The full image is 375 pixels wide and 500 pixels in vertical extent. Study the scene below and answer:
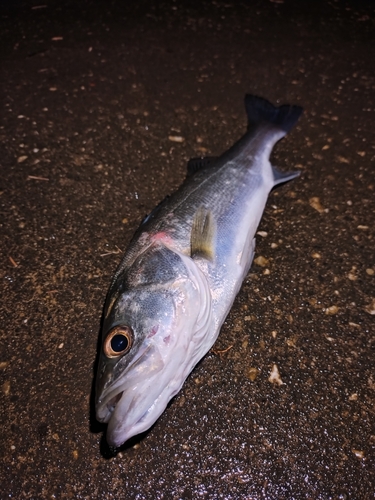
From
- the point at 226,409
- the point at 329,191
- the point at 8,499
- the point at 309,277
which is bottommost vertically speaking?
the point at 8,499

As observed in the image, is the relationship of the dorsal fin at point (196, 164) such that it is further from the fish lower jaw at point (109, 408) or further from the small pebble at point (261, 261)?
the fish lower jaw at point (109, 408)

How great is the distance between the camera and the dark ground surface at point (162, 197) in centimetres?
238

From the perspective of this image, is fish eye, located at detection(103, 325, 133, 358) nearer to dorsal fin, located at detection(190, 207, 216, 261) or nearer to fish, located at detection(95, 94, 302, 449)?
fish, located at detection(95, 94, 302, 449)

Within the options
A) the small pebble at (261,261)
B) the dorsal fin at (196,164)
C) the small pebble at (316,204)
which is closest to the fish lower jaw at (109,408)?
the small pebble at (261,261)

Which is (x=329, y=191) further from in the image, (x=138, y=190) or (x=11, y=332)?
(x=11, y=332)

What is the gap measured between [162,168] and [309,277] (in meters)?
1.64

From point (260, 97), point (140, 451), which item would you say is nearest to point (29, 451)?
point (140, 451)

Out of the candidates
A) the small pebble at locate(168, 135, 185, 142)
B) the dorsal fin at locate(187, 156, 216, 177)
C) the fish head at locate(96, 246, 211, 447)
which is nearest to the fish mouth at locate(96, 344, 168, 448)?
the fish head at locate(96, 246, 211, 447)

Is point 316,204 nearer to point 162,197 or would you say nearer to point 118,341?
point 162,197

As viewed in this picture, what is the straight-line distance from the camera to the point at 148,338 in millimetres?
2199

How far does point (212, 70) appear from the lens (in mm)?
4883

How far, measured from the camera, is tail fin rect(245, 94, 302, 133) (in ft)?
13.1

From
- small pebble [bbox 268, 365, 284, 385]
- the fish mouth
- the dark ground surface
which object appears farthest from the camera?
small pebble [bbox 268, 365, 284, 385]

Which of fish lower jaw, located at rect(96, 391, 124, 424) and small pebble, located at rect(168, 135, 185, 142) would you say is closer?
fish lower jaw, located at rect(96, 391, 124, 424)
